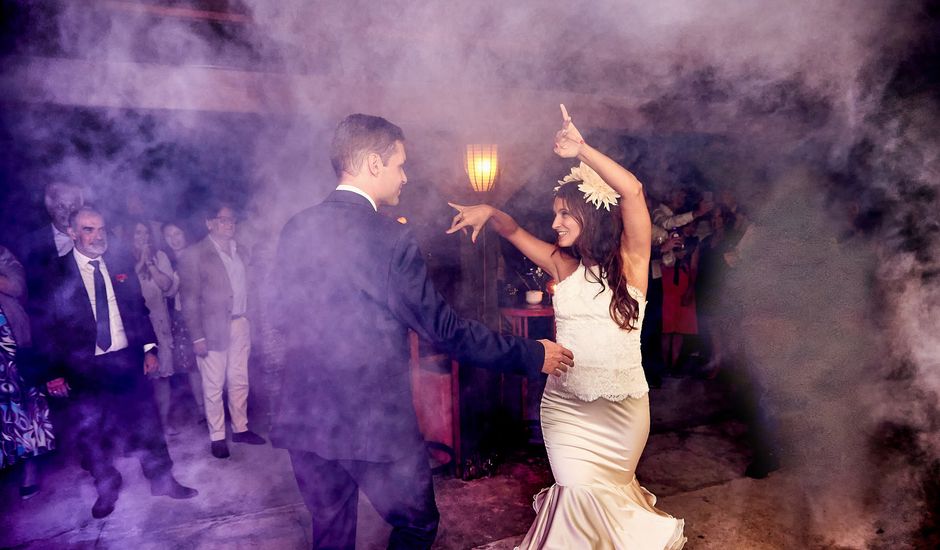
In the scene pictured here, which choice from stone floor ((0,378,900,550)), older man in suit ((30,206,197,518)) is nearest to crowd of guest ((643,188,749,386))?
stone floor ((0,378,900,550))

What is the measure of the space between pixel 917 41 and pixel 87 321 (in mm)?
5845

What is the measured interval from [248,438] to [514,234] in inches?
132

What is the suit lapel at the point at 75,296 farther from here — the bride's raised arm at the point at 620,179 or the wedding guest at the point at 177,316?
the bride's raised arm at the point at 620,179

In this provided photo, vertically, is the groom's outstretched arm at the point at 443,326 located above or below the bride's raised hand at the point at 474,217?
below

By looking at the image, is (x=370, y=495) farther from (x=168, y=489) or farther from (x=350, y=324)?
(x=168, y=489)

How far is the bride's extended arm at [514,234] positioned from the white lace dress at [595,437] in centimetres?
17

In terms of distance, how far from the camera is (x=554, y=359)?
212cm

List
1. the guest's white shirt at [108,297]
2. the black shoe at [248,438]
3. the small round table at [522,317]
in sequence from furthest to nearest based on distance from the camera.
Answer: the black shoe at [248,438] < the small round table at [522,317] < the guest's white shirt at [108,297]

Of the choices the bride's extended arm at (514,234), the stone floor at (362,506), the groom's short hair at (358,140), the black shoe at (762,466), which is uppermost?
the groom's short hair at (358,140)

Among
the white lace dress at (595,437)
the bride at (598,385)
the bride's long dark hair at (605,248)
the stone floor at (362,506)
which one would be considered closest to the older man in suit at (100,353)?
the stone floor at (362,506)

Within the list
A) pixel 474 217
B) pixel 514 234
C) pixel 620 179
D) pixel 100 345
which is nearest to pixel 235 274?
pixel 100 345

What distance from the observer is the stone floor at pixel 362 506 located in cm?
296

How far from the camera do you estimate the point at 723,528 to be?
9.69 feet

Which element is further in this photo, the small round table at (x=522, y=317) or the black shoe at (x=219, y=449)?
the small round table at (x=522, y=317)
